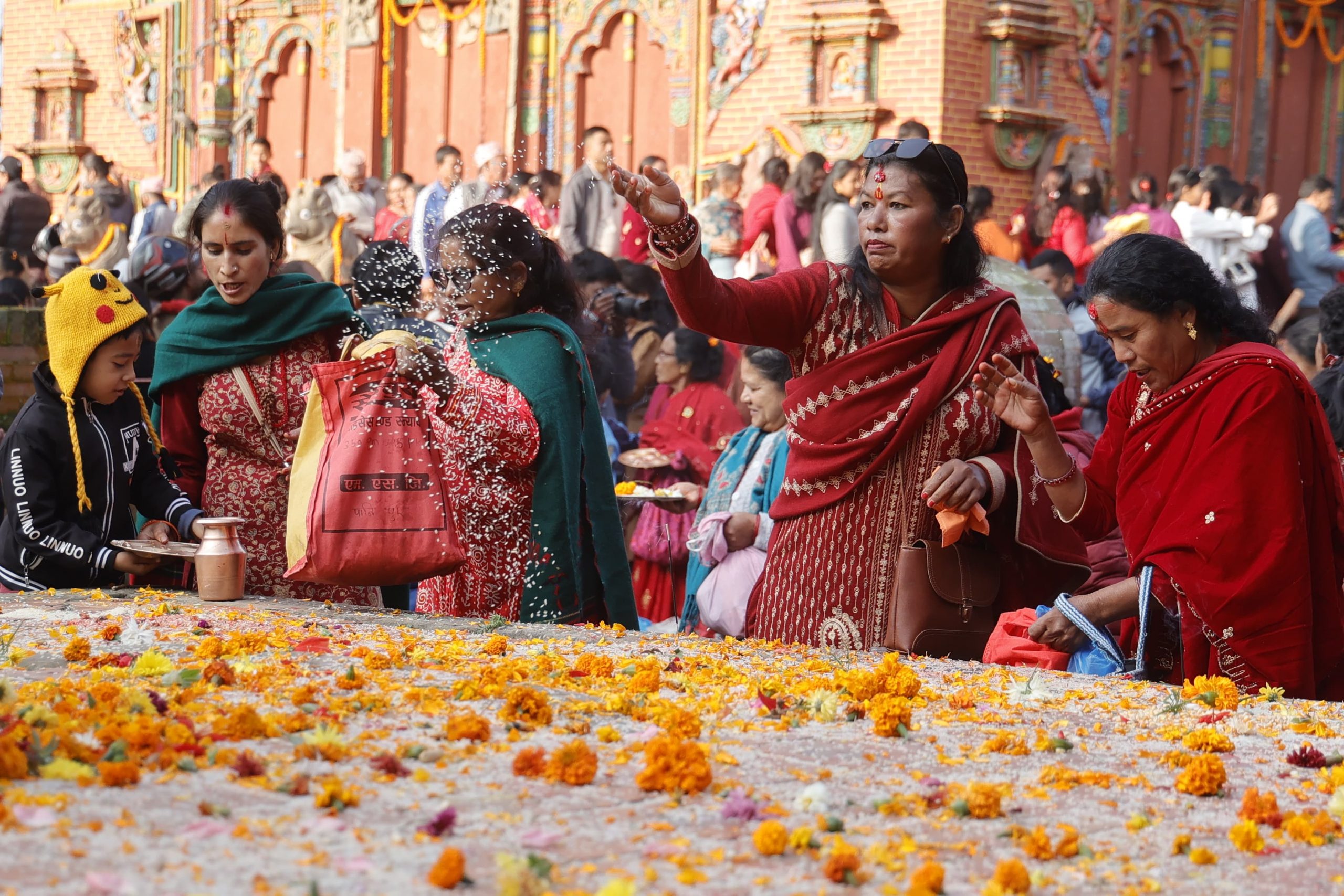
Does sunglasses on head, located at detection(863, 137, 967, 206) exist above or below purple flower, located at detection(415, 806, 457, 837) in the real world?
above

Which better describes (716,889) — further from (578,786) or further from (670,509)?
(670,509)

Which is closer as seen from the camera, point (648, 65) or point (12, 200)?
point (12, 200)

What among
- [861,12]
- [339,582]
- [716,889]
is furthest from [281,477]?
[861,12]

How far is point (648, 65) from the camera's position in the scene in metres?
14.8

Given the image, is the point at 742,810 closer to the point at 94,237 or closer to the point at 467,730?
the point at 467,730

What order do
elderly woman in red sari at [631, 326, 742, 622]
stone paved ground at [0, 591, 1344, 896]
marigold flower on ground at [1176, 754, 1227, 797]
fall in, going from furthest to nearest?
elderly woman in red sari at [631, 326, 742, 622] → marigold flower on ground at [1176, 754, 1227, 797] → stone paved ground at [0, 591, 1344, 896]

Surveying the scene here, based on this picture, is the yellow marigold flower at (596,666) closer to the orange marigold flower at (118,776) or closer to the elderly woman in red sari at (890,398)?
the elderly woman in red sari at (890,398)

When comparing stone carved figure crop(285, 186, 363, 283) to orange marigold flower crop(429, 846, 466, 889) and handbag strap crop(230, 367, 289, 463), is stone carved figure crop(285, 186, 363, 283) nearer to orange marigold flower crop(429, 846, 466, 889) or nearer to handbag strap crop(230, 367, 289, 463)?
handbag strap crop(230, 367, 289, 463)

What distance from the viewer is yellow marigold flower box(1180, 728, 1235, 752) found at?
288 centimetres

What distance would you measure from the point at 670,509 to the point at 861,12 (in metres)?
6.65

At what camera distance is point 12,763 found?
2324mm

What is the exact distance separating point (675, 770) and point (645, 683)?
0.66 m

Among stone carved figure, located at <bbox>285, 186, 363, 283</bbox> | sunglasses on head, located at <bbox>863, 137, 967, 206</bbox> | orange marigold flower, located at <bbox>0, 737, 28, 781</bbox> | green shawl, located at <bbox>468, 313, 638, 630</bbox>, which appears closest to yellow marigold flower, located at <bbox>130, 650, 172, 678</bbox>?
orange marigold flower, located at <bbox>0, 737, 28, 781</bbox>

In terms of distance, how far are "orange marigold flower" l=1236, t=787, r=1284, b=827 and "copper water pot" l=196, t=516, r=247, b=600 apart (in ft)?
8.40
